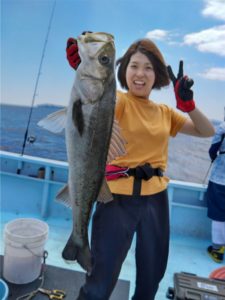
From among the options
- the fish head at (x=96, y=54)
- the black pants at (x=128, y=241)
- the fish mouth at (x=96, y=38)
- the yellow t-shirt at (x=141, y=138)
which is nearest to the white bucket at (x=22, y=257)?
the black pants at (x=128, y=241)

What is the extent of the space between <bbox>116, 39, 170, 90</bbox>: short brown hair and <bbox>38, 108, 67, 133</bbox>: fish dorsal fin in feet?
3.27

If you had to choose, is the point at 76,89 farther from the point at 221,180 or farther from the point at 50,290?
the point at 221,180

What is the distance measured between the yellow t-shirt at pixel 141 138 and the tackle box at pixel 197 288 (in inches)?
33.1

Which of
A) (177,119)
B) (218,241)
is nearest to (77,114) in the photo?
(177,119)

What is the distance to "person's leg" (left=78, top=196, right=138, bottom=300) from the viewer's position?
2.02m

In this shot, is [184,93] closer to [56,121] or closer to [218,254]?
[56,121]

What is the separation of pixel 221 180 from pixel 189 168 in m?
7.64

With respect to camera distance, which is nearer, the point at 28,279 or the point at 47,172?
the point at 28,279

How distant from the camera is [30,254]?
2.85 m

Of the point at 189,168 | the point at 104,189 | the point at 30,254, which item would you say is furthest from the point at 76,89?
the point at 189,168

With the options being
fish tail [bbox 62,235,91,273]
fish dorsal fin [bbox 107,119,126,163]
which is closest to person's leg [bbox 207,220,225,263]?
fish tail [bbox 62,235,91,273]

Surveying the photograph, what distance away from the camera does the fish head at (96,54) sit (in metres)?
1.40

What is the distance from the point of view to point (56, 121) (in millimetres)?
1548

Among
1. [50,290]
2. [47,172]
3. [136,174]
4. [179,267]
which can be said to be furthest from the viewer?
[47,172]
